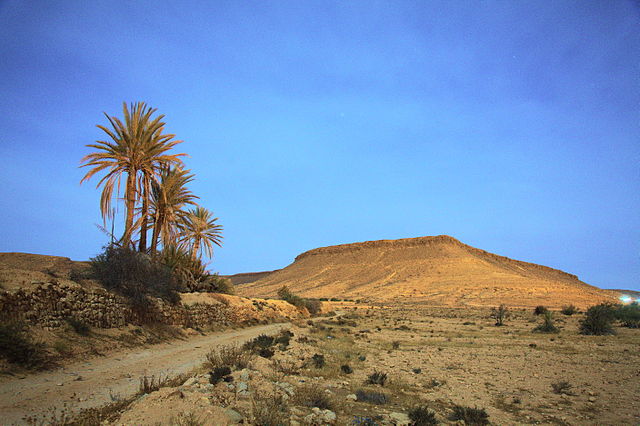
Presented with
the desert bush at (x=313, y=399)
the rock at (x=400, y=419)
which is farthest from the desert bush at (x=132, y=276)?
the rock at (x=400, y=419)

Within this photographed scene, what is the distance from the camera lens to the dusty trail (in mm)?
6449

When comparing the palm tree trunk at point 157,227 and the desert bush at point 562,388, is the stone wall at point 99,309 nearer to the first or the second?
the palm tree trunk at point 157,227

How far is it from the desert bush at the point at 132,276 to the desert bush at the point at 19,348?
16.9 feet

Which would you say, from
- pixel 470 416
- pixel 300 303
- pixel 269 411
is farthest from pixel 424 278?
pixel 269 411

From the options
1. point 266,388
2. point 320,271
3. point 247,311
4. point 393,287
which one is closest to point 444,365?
point 266,388

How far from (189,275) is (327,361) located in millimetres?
14373

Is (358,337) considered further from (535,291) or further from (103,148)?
(535,291)

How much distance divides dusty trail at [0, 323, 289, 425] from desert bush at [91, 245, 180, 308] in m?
2.94

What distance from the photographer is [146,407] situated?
532cm

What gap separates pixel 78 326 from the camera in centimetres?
1123

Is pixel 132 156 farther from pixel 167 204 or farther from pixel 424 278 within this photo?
pixel 424 278

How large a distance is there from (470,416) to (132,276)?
1355 centimetres

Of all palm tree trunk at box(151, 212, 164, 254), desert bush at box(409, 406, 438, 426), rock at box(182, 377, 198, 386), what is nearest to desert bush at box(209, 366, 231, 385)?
rock at box(182, 377, 198, 386)

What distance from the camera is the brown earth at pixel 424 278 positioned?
50809mm
